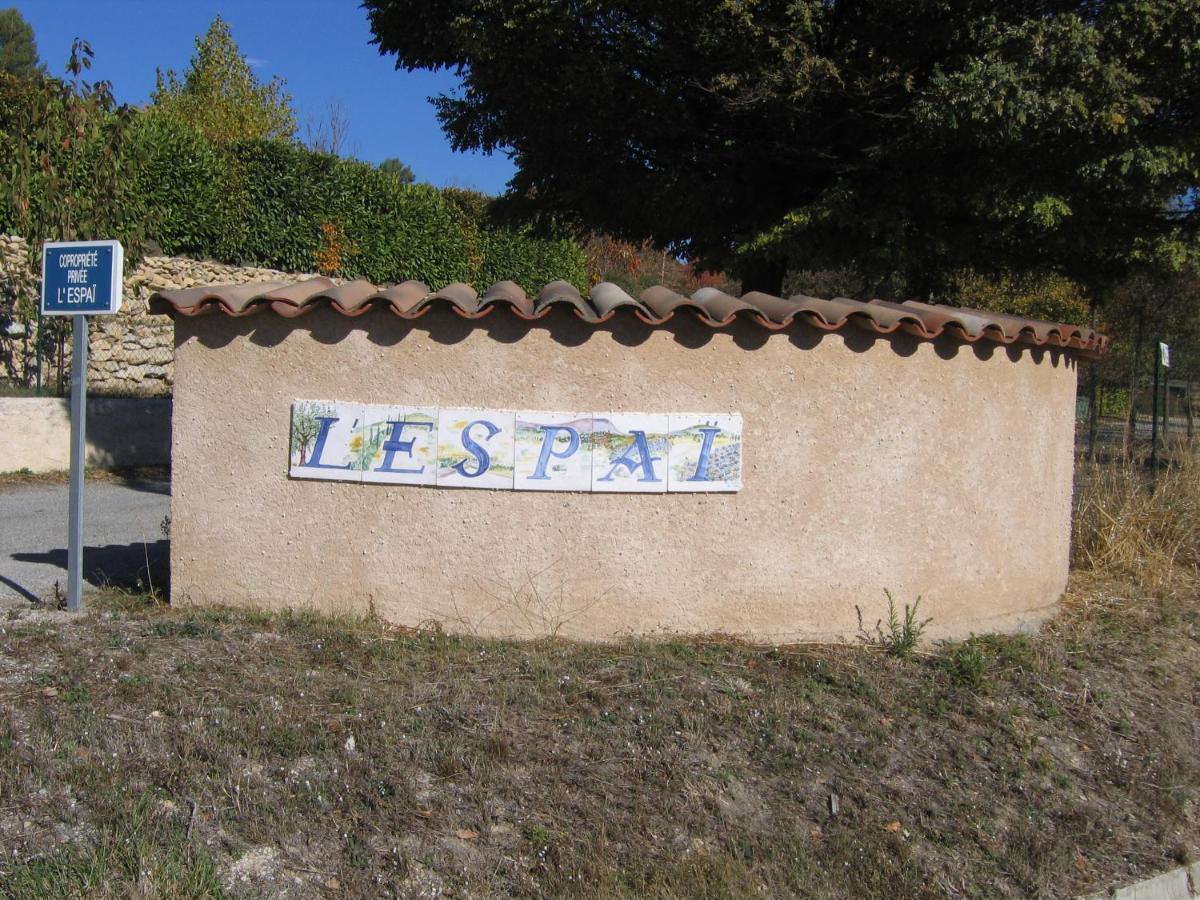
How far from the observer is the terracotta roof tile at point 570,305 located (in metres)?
5.70

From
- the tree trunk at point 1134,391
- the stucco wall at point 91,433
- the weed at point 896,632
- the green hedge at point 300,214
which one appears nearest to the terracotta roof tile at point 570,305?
the weed at point 896,632

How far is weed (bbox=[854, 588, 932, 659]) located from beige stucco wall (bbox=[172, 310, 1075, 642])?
71mm

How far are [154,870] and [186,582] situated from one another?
2.71 m

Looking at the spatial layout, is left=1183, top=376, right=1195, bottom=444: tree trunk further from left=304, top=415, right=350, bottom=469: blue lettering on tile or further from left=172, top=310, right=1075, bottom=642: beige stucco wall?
left=304, top=415, right=350, bottom=469: blue lettering on tile

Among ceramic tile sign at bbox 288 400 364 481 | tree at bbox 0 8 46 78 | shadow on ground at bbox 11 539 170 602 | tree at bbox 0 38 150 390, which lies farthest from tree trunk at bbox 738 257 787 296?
tree at bbox 0 8 46 78

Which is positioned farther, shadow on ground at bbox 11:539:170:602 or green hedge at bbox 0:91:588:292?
green hedge at bbox 0:91:588:292

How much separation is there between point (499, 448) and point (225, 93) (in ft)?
72.6

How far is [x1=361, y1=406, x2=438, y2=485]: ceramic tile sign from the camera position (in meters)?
5.82

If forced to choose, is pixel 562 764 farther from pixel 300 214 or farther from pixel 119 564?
pixel 300 214

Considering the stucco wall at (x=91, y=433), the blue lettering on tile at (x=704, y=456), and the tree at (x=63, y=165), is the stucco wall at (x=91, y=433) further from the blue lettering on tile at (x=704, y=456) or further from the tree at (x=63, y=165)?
the blue lettering on tile at (x=704, y=456)

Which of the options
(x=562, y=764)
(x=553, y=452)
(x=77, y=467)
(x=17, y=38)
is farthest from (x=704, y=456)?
(x=17, y=38)

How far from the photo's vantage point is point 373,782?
163 inches

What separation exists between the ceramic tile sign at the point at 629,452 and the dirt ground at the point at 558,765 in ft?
2.96

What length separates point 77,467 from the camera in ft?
20.4
